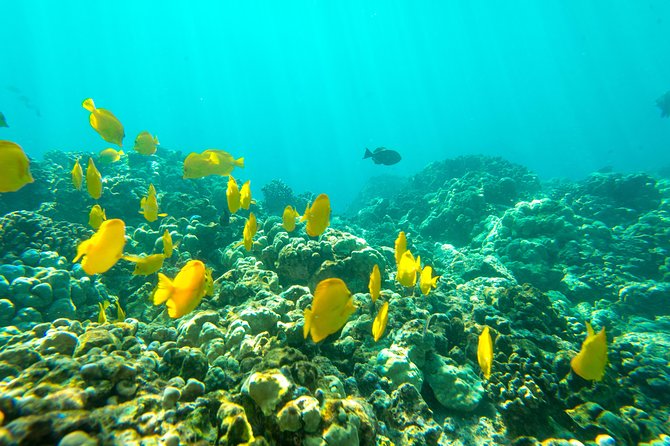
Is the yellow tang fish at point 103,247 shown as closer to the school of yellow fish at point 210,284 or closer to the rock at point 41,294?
the school of yellow fish at point 210,284

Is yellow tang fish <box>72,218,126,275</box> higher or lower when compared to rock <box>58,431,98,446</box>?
higher

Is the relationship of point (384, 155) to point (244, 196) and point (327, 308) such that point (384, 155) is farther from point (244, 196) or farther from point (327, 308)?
point (327, 308)

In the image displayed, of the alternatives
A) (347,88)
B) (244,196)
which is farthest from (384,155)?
(347,88)

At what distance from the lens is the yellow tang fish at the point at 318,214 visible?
307cm

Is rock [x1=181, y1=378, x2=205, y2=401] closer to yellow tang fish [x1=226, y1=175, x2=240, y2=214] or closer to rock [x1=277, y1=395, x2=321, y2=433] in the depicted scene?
rock [x1=277, y1=395, x2=321, y2=433]

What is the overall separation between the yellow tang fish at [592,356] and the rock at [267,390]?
8.42ft

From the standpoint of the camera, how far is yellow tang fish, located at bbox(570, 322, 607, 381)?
8.74ft

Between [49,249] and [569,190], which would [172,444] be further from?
[569,190]

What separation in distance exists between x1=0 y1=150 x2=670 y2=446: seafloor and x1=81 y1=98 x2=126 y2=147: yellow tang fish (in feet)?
8.82

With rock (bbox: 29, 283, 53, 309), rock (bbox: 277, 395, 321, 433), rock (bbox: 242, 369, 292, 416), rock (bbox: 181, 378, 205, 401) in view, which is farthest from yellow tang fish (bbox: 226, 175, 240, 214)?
rock (bbox: 29, 283, 53, 309)

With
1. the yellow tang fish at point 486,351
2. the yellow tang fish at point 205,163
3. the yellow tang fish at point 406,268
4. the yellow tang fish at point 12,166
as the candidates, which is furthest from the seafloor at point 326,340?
the yellow tang fish at point 205,163

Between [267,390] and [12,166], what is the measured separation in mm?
2608

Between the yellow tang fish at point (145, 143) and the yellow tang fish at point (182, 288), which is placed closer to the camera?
the yellow tang fish at point (182, 288)

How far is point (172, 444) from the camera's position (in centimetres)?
184
